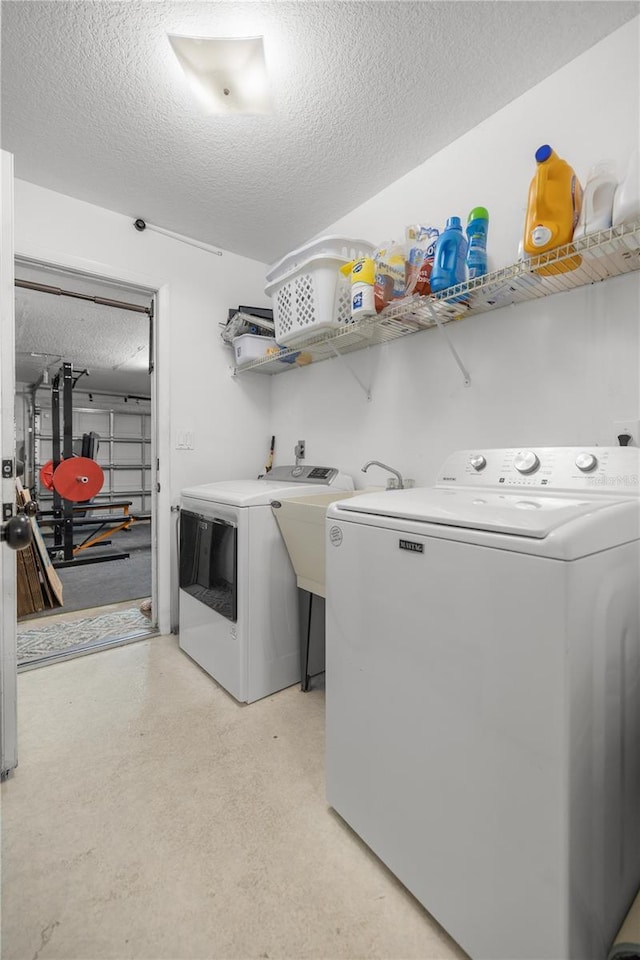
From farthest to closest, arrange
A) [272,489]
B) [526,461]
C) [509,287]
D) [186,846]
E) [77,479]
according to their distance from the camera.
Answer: [77,479]
[272,489]
[509,287]
[526,461]
[186,846]

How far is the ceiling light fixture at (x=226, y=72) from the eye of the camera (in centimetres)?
141

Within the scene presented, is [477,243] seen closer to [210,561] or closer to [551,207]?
[551,207]

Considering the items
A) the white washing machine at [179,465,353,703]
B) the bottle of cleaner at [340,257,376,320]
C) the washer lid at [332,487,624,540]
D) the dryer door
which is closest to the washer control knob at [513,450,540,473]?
the washer lid at [332,487,624,540]

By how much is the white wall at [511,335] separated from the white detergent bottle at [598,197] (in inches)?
8.3

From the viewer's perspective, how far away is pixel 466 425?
70.1 inches

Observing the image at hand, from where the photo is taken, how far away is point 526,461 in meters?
1.33

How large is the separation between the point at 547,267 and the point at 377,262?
2.34ft

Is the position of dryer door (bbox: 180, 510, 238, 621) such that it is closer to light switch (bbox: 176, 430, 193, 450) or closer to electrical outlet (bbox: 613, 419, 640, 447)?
light switch (bbox: 176, 430, 193, 450)

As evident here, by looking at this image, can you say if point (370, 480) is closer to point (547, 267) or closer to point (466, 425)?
point (466, 425)

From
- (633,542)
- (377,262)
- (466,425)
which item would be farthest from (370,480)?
(633,542)

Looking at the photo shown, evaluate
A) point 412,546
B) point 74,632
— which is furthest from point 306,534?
point 74,632

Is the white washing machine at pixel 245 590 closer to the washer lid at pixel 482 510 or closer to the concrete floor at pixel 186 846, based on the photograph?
the concrete floor at pixel 186 846

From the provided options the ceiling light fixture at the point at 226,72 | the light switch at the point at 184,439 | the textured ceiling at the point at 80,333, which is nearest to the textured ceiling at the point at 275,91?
the ceiling light fixture at the point at 226,72

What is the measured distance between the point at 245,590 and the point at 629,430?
1569 millimetres
